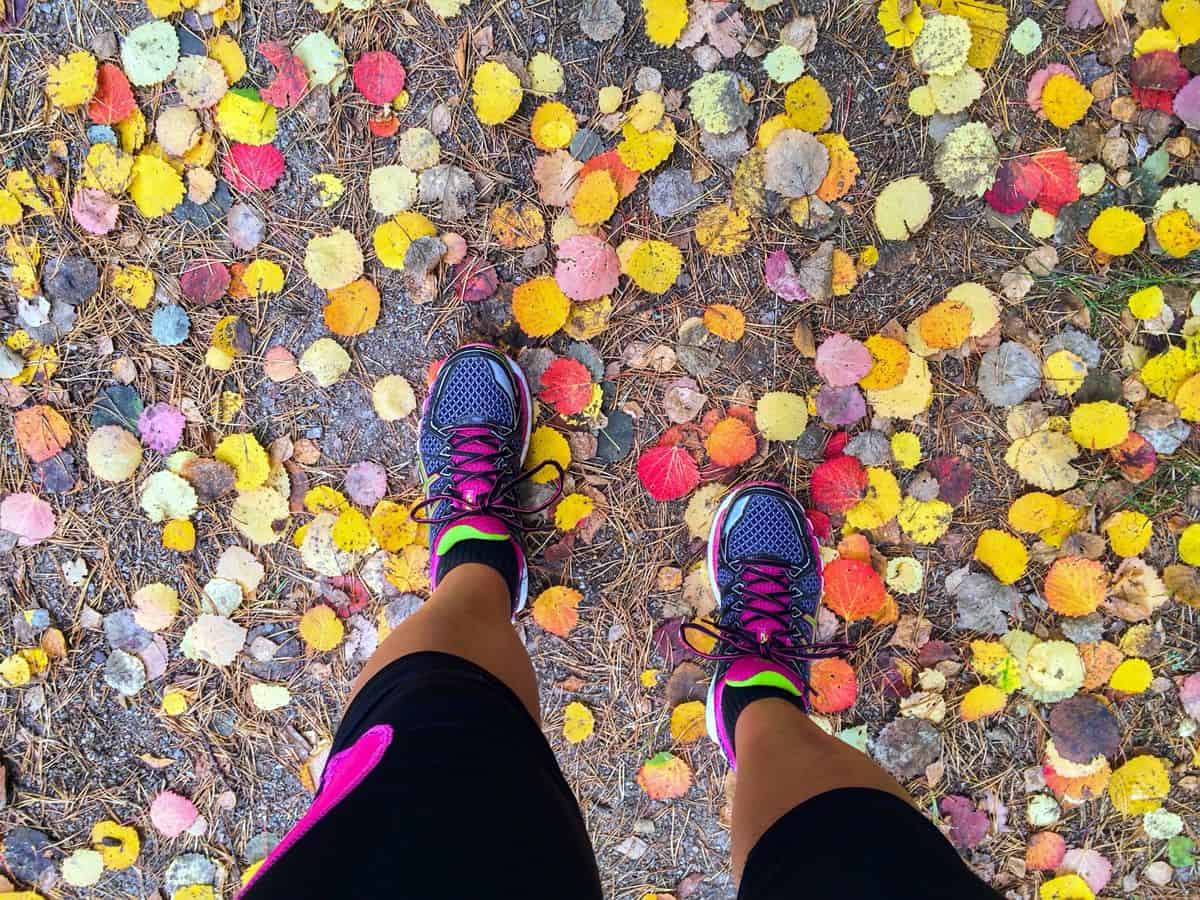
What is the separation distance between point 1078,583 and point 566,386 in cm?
137

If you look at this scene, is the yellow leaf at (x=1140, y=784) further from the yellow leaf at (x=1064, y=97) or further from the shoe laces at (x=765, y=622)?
the yellow leaf at (x=1064, y=97)

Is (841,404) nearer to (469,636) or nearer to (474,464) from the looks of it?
(474,464)

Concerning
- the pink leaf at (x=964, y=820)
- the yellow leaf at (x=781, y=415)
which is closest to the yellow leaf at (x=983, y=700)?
the pink leaf at (x=964, y=820)

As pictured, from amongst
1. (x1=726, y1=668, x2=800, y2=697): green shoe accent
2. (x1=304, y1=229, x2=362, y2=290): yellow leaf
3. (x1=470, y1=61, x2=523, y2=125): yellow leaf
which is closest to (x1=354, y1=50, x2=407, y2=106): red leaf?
(x1=470, y1=61, x2=523, y2=125): yellow leaf

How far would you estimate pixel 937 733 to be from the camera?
1.82m

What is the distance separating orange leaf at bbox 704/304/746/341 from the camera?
175 cm

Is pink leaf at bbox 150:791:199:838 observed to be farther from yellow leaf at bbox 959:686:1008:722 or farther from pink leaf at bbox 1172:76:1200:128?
pink leaf at bbox 1172:76:1200:128

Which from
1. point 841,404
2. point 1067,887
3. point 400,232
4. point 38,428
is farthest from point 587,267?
point 1067,887

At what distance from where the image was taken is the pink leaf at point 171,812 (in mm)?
1785

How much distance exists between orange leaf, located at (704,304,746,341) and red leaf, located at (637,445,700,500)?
0.31 metres

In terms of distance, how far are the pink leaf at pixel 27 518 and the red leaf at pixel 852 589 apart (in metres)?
1.95

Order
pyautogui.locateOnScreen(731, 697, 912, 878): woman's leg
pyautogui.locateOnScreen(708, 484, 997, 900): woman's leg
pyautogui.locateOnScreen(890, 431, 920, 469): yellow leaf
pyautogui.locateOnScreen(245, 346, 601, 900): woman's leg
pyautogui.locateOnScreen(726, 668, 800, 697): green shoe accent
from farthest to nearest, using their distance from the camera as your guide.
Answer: pyautogui.locateOnScreen(890, 431, 920, 469): yellow leaf → pyautogui.locateOnScreen(726, 668, 800, 697): green shoe accent → pyautogui.locateOnScreen(731, 697, 912, 878): woman's leg → pyautogui.locateOnScreen(708, 484, 997, 900): woman's leg → pyautogui.locateOnScreen(245, 346, 601, 900): woman's leg

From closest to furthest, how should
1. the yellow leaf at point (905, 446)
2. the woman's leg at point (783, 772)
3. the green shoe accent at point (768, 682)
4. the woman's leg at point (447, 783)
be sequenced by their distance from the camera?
the woman's leg at point (447, 783) → the woman's leg at point (783, 772) → the green shoe accent at point (768, 682) → the yellow leaf at point (905, 446)

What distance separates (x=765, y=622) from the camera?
1.74 m
